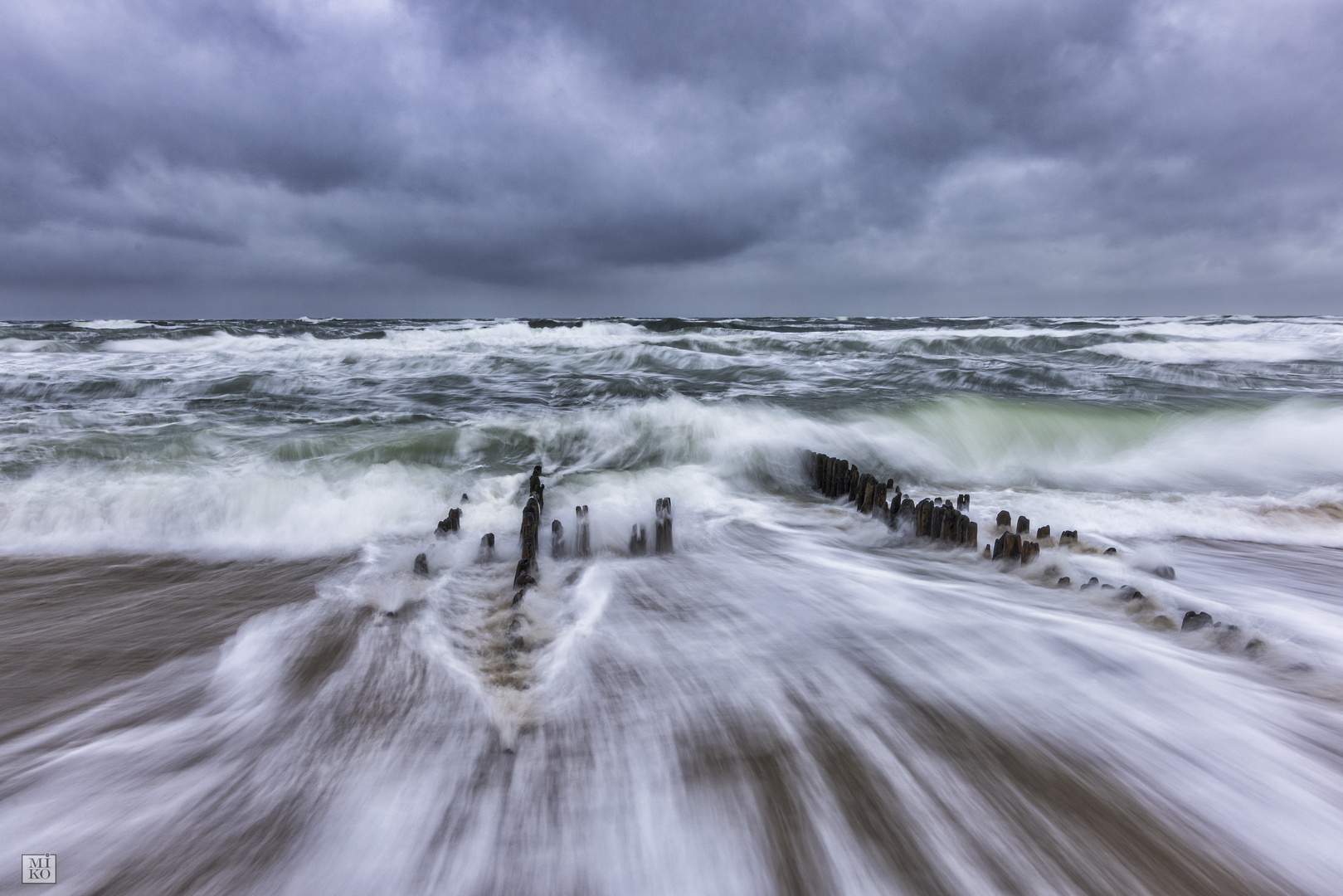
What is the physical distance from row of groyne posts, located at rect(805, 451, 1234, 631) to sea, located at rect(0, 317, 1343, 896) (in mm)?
65

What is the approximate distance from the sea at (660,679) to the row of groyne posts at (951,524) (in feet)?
0.21

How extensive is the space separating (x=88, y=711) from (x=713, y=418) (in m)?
6.65

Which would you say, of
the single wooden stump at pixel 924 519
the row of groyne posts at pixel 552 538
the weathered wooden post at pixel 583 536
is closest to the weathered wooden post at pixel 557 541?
the row of groyne posts at pixel 552 538

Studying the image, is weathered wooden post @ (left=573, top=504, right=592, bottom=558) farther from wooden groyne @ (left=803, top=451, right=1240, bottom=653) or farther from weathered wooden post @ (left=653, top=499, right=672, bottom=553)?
wooden groyne @ (left=803, top=451, right=1240, bottom=653)

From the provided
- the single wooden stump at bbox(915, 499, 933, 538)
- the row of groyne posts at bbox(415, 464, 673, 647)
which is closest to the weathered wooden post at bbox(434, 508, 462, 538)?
the row of groyne posts at bbox(415, 464, 673, 647)

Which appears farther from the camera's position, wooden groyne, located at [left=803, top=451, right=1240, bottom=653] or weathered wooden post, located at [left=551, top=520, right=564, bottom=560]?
weathered wooden post, located at [left=551, top=520, right=564, bottom=560]

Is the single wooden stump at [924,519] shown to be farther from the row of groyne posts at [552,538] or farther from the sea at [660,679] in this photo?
the row of groyne posts at [552,538]

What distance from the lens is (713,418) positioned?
815cm

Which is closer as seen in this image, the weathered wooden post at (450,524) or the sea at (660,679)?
the sea at (660,679)

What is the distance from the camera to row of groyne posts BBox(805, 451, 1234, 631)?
11.3 feet

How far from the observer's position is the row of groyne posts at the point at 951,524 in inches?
136

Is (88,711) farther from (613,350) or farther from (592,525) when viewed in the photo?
(613,350)

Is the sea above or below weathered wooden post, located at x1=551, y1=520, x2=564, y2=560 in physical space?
below

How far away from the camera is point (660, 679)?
2617 mm
